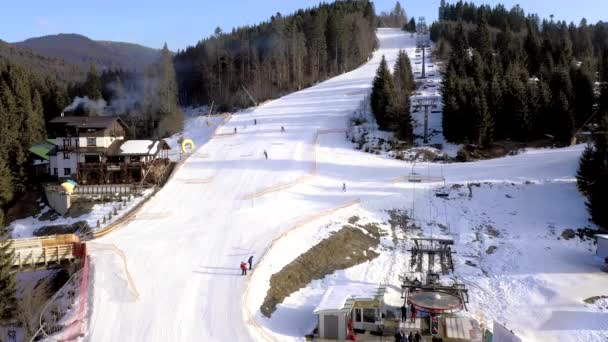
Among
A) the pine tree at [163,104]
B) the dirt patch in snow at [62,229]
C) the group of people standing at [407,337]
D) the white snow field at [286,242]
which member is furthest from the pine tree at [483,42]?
the group of people standing at [407,337]

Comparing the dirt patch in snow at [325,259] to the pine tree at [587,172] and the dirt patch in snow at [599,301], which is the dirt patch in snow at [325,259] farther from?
the pine tree at [587,172]

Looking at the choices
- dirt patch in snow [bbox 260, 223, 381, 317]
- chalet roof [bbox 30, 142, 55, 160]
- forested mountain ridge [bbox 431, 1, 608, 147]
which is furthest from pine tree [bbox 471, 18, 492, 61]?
chalet roof [bbox 30, 142, 55, 160]

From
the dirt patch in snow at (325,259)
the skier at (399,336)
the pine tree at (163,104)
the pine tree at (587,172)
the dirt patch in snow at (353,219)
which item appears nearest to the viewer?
the skier at (399,336)

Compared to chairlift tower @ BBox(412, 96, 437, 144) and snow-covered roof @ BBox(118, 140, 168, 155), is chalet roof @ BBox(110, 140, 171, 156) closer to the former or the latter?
snow-covered roof @ BBox(118, 140, 168, 155)

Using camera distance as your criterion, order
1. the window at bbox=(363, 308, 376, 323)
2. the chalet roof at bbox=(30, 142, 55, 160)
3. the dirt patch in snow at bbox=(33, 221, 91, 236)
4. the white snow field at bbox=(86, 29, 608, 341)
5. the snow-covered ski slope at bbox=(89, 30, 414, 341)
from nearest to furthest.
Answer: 1. the snow-covered ski slope at bbox=(89, 30, 414, 341)
2. the white snow field at bbox=(86, 29, 608, 341)
3. the window at bbox=(363, 308, 376, 323)
4. the dirt patch in snow at bbox=(33, 221, 91, 236)
5. the chalet roof at bbox=(30, 142, 55, 160)

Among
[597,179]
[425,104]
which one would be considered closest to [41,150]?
[425,104]

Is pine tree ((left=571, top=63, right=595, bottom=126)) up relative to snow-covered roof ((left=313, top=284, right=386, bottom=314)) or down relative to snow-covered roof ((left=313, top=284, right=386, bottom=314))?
up

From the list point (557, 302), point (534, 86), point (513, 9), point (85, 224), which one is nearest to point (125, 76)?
point (85, 224)
